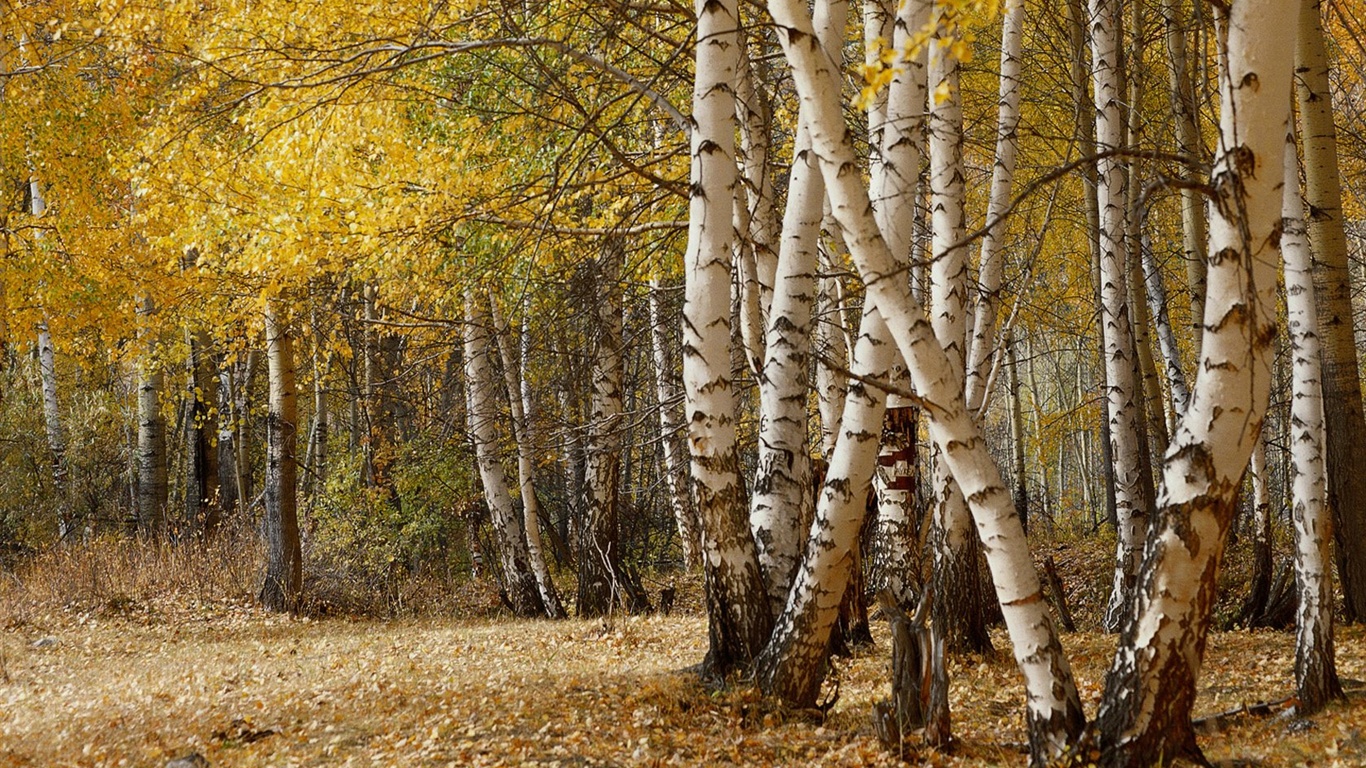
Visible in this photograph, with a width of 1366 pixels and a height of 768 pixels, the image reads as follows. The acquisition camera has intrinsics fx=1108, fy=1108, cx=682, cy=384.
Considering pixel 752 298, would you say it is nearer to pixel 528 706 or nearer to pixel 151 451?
pixel 528 706

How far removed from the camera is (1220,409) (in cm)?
351

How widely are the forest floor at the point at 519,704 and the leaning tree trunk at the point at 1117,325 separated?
0.79 meters

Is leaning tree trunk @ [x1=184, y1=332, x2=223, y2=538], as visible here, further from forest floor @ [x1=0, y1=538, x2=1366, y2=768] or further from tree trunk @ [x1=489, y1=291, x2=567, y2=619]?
forest floor @ [x1=0, y1=538, x2=1366, y2=768]

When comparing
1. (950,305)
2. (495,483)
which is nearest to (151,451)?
(495,483)

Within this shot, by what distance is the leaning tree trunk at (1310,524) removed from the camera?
5184mm

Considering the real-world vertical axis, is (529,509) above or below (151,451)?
below

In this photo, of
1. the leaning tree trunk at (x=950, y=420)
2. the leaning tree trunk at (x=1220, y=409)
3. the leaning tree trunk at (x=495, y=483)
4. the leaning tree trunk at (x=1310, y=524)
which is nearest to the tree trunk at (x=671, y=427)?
the leaning tree trunk at (x=495, y=483)

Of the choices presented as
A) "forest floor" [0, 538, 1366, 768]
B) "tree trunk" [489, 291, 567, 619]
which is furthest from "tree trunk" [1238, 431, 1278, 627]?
"tree trunk" [489, 291, 567, 619]

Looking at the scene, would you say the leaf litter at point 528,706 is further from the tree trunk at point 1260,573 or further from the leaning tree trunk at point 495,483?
the leaning tree trunk at point 495,483

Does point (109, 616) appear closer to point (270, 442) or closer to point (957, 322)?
point (270, 442)

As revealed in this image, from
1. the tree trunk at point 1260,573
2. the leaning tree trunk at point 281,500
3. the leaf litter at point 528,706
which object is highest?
the leaning tree trunk at point 281,500

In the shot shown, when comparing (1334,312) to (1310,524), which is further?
(1334,312)

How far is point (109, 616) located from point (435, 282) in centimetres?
516

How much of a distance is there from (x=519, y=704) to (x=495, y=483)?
6.17 meters
